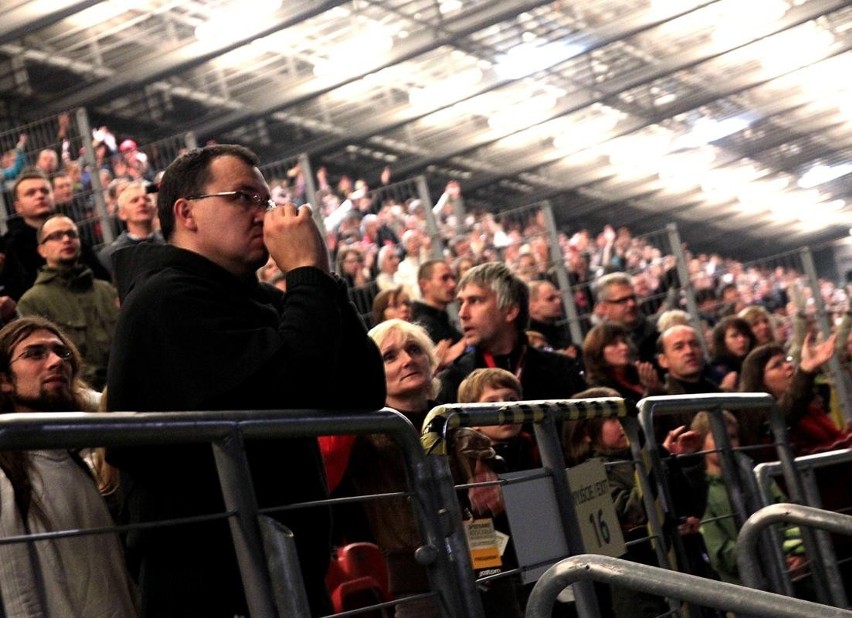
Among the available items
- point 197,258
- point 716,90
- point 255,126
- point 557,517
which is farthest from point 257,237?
point 716,90

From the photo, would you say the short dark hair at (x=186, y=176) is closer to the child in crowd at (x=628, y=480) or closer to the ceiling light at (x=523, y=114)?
the child in crowd at (x=628, y=480)

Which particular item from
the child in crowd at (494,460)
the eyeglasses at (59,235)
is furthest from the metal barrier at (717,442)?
the eyeglasses at (59,235)

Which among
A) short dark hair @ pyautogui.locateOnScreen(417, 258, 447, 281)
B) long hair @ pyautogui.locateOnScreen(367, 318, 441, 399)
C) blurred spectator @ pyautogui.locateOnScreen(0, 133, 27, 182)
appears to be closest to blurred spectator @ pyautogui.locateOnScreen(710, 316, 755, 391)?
short dark hair @ pyautogui.locateOnScreen(417, 258, 447, 281)

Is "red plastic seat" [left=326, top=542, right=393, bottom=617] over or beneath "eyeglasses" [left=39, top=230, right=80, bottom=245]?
beneath

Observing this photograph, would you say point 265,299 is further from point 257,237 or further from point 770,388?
point 770,388

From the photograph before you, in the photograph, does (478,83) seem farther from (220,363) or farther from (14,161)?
(220,363)

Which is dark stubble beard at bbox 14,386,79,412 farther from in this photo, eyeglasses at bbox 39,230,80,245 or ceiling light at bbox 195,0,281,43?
ceiling light at bbox 195,0,281,43

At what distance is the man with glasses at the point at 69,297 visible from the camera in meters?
8.55

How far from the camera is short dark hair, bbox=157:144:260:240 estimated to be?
3.32m

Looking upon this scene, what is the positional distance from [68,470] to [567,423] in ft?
6.69

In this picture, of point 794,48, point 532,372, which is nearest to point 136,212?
point 532,372

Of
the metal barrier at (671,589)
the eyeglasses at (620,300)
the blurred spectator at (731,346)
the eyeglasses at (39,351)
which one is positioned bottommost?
the metal barrier at (671,589)

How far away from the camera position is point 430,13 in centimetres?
1938

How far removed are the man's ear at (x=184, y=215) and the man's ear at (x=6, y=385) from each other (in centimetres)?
155
